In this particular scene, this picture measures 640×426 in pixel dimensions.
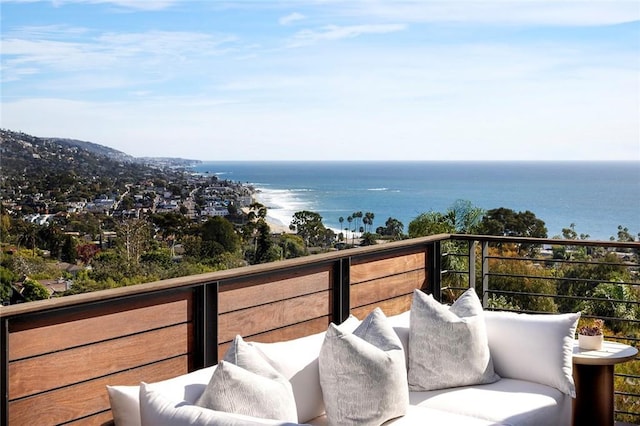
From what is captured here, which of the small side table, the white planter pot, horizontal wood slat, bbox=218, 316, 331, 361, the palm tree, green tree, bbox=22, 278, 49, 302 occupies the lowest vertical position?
green tree, bbox=22, 278, 49, 302

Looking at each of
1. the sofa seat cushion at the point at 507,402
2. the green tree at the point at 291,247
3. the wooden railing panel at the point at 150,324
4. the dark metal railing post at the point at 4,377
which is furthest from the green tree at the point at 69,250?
the dark metal railing post at the point at 4,377

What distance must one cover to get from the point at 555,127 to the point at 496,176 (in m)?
6.52

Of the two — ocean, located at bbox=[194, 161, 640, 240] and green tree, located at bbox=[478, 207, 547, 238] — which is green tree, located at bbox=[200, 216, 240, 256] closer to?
ocean, located at bbox=[194, 161, 640, 240]

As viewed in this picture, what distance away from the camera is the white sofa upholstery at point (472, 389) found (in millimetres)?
2375

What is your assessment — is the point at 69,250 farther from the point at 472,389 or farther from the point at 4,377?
the point at 4,377

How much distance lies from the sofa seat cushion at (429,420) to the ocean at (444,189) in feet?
58.3

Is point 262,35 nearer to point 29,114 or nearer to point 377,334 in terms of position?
point 29,114

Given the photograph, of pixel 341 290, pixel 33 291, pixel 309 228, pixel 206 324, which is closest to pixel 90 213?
pixel 33 291

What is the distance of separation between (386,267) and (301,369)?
1.64 m

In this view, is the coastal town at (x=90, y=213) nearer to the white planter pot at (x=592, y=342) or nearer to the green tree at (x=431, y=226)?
the green tree at (x=431, y=226)

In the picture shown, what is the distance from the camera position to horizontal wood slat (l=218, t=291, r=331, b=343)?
3244 millimetres

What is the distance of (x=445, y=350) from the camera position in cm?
338

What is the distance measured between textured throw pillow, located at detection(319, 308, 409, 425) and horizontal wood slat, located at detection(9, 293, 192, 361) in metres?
0.63

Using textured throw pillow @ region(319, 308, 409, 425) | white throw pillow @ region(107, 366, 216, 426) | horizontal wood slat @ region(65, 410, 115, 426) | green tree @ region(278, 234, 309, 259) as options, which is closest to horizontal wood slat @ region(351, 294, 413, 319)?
textured throw pillow @ region(319, 308, 409, 425)
